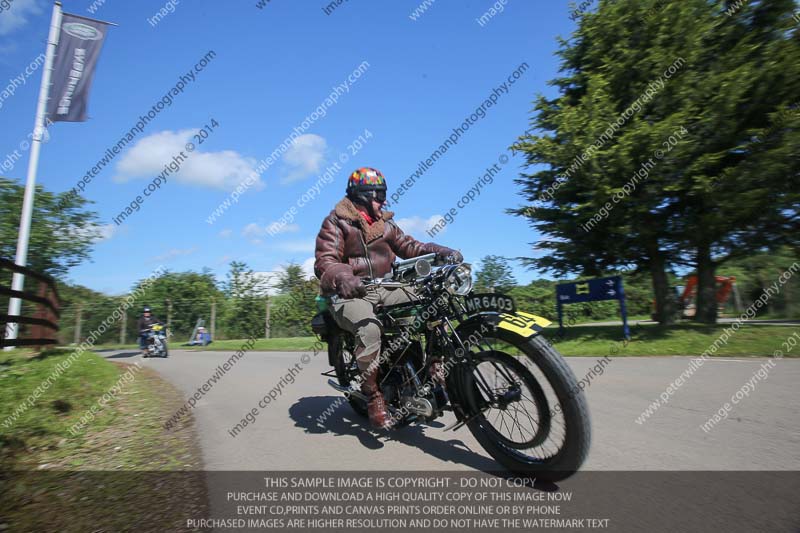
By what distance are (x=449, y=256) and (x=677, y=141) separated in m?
10.2

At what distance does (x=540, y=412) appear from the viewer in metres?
2.53

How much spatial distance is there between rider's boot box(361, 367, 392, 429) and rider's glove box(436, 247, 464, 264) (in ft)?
3.62

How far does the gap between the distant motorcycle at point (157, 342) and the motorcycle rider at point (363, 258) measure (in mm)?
14125

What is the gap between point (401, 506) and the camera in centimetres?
229

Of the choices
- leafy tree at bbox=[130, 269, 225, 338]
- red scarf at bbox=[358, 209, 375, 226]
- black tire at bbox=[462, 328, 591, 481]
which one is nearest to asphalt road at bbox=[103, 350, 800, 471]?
black tire at bbox=[462, 328, 591, 481]

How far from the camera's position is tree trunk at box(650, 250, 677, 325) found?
13060 millimetres

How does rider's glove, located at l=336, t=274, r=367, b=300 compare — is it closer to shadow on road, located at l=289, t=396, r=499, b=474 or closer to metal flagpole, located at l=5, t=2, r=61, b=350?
shadow on road, located at l=289, t=396, r=499, b=474

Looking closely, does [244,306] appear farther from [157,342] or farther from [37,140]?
[37,140]

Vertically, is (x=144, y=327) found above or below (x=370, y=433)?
above

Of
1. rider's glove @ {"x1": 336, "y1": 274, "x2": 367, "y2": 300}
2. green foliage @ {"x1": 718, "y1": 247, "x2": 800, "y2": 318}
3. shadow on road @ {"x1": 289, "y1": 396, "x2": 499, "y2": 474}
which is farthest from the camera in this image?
green foliage @ {"x1": 718, "y1": 247, "x2": 800, "y2": 318}

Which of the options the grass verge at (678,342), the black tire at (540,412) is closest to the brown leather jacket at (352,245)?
the black tire at (540,412)

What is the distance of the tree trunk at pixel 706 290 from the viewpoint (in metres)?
13.0

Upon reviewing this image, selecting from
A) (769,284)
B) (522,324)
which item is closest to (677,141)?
(522,324)

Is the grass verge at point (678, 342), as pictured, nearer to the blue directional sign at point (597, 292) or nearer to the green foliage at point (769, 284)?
the blue directional sign at point (597, 292)
